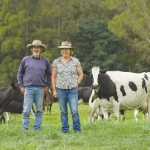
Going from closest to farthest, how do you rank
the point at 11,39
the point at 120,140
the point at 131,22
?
the point at 120,140, the point at 131,22, the point at 11,39

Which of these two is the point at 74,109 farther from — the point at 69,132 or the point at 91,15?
the point at 91,15

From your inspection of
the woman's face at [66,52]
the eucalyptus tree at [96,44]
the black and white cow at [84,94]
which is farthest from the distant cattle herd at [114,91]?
the eucalyptus tree at [96,44]

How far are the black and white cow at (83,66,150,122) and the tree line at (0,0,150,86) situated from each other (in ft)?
114

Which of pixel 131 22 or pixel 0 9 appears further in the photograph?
pixel 0 9

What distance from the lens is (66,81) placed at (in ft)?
34.6

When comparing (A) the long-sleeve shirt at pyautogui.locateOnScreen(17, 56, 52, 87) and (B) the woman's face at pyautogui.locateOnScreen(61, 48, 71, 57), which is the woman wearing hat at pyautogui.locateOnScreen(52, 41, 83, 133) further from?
(A) the long-sleeve shirt at pyautogui.locateOnScreen(17, 56, 52, 87)

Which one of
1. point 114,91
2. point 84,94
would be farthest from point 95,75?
point 84,94

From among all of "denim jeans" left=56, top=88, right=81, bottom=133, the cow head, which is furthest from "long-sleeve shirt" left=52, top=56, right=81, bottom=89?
the cow head

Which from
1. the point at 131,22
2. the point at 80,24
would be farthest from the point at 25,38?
the point at 131,22

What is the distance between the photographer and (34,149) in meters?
8.06

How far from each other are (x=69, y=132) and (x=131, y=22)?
32502 mm

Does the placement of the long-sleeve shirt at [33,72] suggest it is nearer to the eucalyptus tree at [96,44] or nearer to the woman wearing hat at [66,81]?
the woman wearing hat at [66,81]

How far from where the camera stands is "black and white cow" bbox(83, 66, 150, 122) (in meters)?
14.6

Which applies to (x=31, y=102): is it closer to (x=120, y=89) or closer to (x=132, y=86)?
(x=120, y=89)
